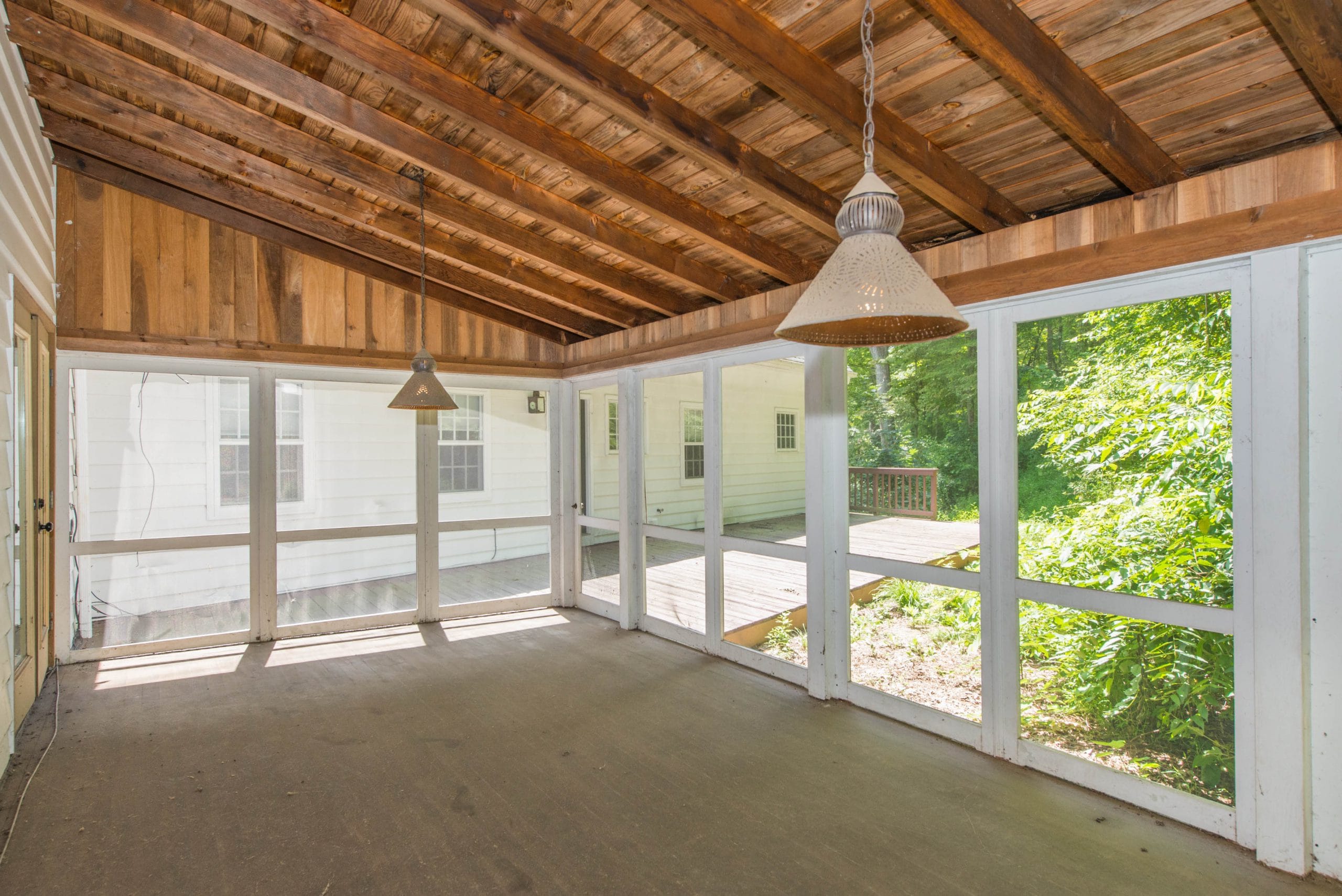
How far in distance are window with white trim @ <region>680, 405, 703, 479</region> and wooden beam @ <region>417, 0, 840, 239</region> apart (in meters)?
2.01

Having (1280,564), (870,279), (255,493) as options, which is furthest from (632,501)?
(870,279)

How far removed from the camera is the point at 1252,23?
6.20ft

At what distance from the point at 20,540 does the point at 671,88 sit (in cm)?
392

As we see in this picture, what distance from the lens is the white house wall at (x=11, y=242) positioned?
274cm

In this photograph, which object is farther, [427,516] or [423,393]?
[427,516]


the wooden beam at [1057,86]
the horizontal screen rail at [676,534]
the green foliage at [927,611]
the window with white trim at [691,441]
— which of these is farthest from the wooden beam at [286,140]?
the wooden beam at [1057,86]

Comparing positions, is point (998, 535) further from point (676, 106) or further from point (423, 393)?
point (423, 393)

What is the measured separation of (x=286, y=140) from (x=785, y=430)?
3086 millimetres

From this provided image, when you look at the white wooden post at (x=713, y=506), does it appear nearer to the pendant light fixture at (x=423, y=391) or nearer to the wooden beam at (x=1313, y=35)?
the pendant light fixture at (x=423, y=391)

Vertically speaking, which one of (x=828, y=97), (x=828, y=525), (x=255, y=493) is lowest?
(x=828, y=525)

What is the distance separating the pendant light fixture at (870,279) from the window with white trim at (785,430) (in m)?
2.41

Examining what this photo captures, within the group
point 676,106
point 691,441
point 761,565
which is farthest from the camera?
point 691,441

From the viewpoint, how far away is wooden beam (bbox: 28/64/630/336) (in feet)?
11.1

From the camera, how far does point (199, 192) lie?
4168 millimetres
